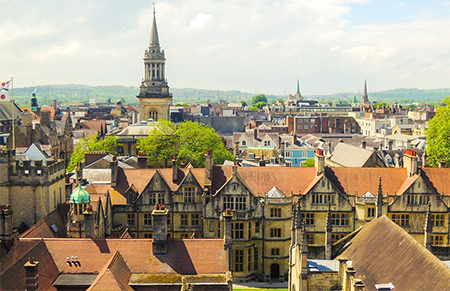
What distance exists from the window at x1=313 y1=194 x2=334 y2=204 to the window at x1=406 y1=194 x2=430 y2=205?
7.89m

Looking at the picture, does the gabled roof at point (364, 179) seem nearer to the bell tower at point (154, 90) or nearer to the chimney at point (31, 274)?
the chimney at point (31, 274)

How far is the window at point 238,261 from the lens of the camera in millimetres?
51250

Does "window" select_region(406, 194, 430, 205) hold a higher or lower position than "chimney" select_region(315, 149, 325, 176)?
lower

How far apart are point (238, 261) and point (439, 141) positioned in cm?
4959

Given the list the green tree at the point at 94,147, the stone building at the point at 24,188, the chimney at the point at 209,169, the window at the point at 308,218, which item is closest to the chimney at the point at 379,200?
the window at the point at 308,218

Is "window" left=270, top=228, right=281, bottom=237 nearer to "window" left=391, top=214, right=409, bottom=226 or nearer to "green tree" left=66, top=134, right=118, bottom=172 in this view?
"window" left=391, top=214, right=409, bottom=226

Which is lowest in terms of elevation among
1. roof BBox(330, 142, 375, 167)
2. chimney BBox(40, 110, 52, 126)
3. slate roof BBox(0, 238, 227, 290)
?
slate roof BBox(0, 238, 227, 290)

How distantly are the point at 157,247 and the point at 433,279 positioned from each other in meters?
17.3

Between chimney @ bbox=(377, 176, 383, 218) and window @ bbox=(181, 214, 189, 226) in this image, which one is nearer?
chimney @ bbox=(377, 176, 383, 218)

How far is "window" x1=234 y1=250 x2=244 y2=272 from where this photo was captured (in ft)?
168

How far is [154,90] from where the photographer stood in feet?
388

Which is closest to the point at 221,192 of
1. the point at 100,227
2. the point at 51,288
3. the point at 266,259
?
the point at 266,259

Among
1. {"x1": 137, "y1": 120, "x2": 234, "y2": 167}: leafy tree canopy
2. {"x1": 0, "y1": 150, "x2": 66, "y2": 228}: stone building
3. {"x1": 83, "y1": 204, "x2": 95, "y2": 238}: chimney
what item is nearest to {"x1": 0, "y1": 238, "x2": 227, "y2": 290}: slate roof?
{"x1": 83, "y1": 204, "x2": 95, "y2": 238}: chimney

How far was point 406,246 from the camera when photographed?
1155 inches
